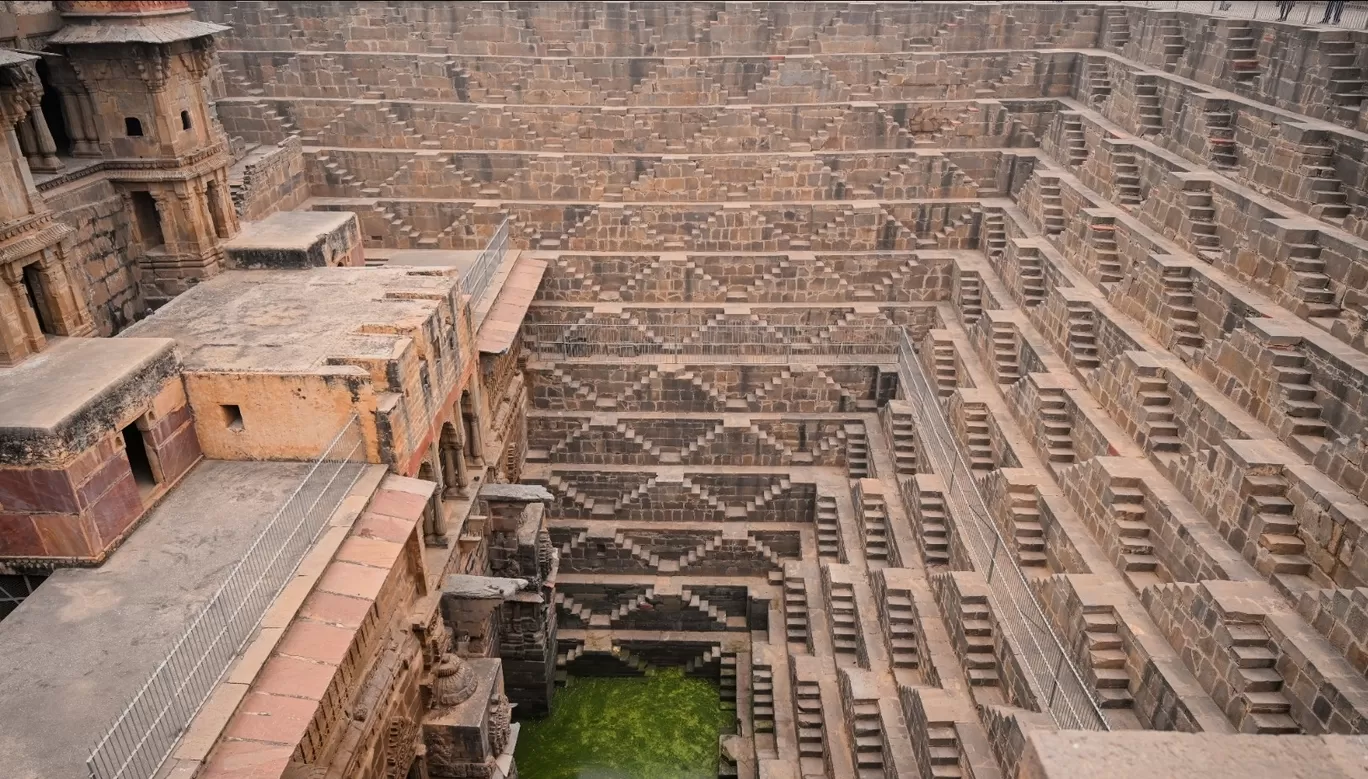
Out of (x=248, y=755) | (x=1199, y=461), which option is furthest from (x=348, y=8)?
(x=1199, y=461)

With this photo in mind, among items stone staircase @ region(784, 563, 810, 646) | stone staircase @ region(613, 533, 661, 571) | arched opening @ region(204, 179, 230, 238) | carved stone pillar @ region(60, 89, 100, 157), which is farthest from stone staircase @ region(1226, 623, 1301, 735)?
carved stone pillar @ region(60, 89, 100, 157)

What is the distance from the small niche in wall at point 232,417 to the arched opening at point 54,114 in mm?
5891

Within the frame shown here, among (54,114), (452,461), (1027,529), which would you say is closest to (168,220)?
(54,114)

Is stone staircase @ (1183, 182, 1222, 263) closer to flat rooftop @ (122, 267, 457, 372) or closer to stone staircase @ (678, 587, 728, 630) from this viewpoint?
stone staircase @ (678, 587, 728, 630)

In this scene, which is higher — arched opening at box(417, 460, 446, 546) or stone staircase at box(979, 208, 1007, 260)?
stone staircase at box(979, 208, 1007, 260)

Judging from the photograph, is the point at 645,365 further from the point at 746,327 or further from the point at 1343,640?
the point at 1343,640

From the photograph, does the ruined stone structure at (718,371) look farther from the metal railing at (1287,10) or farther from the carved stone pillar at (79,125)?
the metal railing at (1287,10)

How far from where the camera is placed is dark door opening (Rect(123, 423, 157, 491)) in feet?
33.1

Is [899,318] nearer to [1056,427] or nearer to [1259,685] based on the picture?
[1056,427]

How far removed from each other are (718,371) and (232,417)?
940cm

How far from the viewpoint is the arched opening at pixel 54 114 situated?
1273 centimetres

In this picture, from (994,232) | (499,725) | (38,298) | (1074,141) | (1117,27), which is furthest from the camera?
(1117,27)

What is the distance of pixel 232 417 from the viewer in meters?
10.6

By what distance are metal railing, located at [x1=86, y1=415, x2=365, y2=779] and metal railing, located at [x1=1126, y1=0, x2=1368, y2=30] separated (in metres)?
16.8
